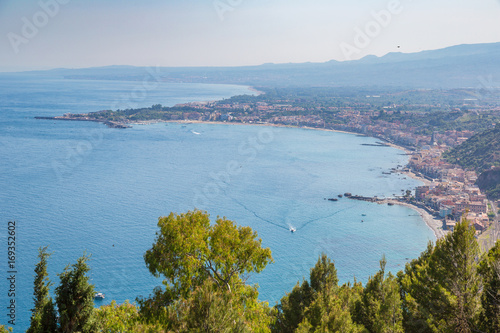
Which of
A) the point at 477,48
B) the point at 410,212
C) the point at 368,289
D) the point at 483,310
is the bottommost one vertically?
the point at 410,212

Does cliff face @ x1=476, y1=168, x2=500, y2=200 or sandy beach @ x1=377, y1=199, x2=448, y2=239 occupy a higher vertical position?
cliff face @ x1=476, y1=168, x2=500, y2=200

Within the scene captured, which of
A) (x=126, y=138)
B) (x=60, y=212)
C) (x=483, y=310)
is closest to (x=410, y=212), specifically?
(x=60, y=212)

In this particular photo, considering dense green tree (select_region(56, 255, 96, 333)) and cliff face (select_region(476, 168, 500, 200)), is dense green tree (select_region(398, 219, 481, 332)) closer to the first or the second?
dense green tree (select_region(56, 255, 96, 333))

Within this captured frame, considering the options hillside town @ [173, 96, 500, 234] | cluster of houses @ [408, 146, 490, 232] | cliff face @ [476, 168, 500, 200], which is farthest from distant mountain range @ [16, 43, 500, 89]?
cliff face @ [476, 168, 500, 200]

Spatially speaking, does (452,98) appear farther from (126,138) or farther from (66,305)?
(66,305)

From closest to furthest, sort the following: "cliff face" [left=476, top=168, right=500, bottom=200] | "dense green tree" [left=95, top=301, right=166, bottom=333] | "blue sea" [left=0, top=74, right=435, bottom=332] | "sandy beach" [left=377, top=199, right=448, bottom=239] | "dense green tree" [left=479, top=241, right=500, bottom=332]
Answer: "dense green tree" [left=479, top=241, right=500, bottom=332] → "dense green tree" [left=95, top=301, right=166, bottom=333] → "blue sea" [left=0, top=74, right=435, bottom=332] → "sandy beach" [left=377, top=199, right=448, bottom=239] → "cliff face" [left=476, top=168, right=500, bottom=200]

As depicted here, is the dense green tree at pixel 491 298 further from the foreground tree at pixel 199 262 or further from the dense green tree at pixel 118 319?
the dense green tree at pixel 118 319

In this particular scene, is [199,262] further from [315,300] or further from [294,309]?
[294,309]
